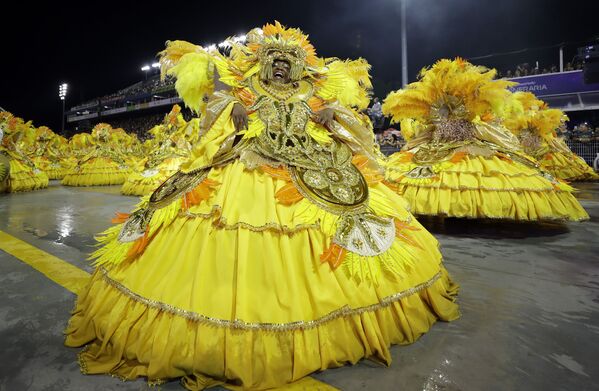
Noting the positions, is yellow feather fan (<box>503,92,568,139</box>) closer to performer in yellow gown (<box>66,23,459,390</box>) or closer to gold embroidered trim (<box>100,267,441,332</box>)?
performer in yellow gown (<box>66,23,459,390</box>)

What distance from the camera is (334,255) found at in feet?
5.84

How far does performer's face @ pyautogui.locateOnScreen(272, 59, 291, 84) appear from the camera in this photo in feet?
8.21

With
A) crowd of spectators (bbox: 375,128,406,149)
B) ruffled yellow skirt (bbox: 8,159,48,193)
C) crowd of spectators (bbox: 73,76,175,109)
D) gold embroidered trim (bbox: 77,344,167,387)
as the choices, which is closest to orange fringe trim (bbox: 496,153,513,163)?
gold embroidered trim (bbox: 77,344,167,387)

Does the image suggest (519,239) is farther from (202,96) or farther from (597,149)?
(597,149)

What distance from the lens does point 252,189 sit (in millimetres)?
2027

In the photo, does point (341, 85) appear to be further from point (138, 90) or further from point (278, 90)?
point (138, 90)

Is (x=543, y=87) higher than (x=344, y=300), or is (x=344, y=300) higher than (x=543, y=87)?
(x=543, y=87)

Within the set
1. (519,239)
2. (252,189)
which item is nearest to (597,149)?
Answer: (519,239)

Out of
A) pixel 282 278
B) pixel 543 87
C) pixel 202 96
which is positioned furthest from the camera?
pixel 543 87

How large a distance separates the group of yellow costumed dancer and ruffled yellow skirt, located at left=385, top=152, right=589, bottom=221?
1994 millimetres

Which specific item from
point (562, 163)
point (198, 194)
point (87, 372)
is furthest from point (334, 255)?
point (562, 163)

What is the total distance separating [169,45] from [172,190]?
4.01 feet

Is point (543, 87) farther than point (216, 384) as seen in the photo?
Yes

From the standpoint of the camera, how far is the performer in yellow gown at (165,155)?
8.99 meters
